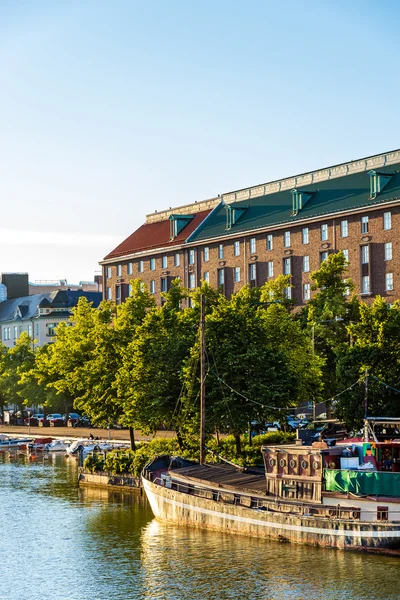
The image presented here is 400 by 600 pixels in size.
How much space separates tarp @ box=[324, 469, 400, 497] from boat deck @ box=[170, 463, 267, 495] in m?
4.46

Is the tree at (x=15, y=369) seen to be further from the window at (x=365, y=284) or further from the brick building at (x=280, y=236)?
the window at (x=365, y=284)

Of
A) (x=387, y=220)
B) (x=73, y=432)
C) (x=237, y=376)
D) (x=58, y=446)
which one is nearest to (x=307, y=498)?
(x=237, y=376)

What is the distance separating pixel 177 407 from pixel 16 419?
7935 cm

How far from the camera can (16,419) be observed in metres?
148

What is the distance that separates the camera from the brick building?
112625mm


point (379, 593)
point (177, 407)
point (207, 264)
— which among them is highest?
point (207, 264)

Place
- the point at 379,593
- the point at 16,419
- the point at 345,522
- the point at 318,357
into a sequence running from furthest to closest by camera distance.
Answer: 1. the point at 16,419
2. the point at 318,357
3. the point at 345,522
4. the point at 379,593

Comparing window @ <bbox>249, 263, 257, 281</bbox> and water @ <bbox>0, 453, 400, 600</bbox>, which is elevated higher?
window @ <bbox>249, 263, 257, 281</bbox>

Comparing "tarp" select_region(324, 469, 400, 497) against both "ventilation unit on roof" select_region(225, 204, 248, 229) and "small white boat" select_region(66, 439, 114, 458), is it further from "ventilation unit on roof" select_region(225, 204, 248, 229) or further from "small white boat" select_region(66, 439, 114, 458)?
"ventilation unit on roof" select_region(225, 204, 248, 229)

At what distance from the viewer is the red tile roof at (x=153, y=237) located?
474ft

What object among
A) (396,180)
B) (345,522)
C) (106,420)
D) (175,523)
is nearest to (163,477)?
(175,523)

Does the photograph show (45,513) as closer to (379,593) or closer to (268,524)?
(268,524)

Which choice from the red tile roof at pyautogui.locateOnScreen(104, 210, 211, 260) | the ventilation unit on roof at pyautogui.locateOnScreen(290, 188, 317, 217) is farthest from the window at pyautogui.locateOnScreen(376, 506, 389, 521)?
the red tile roof at pyautogui.locateOnScreen(104, 210, 211, 260)

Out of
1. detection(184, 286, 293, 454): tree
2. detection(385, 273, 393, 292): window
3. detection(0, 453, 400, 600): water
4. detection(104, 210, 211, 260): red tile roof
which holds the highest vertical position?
detection(104, 210, 211, 260): red tile roof
